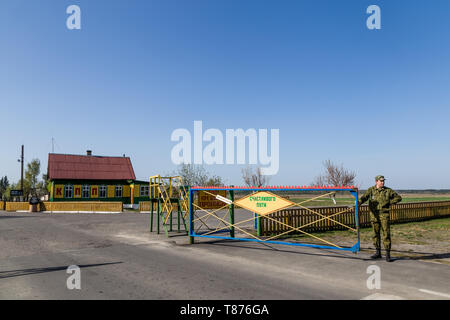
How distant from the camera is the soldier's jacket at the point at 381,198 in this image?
754 cm

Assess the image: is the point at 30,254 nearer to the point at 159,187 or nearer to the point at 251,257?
the point at 159,187

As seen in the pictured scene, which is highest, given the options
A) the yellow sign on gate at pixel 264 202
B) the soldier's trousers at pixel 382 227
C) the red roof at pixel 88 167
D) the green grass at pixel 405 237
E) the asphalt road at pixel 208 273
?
the red roof at pixel 88 167

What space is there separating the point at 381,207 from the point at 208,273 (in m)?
4.65

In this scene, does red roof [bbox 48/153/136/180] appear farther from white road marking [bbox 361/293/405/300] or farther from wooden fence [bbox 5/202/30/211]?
white road marking [bbox 361/293/405/300]

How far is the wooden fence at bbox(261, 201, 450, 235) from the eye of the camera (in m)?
12.7

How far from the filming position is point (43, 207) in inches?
1117

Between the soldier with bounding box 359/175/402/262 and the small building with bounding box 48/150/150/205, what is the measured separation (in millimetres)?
34696

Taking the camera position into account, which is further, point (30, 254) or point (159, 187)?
point (159, 187)

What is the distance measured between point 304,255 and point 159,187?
22.3ft

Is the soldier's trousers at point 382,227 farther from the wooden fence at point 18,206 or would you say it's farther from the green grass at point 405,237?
the wooden fence at point 18,206

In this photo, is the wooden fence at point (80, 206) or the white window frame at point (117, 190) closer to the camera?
the wooden fence at point (80, 206)

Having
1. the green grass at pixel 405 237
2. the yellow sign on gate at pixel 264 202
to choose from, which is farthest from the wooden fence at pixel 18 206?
the green grass at pixel 405 237

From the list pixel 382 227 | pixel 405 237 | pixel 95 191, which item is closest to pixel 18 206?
pixel 95 191
